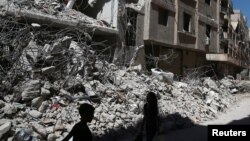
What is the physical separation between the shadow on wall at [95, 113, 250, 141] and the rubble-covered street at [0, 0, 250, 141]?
1.5 inches

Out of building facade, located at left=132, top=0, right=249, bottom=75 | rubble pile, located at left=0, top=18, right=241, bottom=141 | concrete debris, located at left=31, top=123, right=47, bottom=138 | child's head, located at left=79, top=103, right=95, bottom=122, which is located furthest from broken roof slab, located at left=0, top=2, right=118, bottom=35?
child's head, located at left=79, top=103, right=95, bottom=122

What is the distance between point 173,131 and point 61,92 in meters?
3.57

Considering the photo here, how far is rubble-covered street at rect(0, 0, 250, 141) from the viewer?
8867 millimetres

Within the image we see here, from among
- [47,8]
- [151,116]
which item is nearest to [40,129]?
[151,116]

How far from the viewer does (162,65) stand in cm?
2094

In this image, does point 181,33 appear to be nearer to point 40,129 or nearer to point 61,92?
point 61,92

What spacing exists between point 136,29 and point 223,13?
16.4m

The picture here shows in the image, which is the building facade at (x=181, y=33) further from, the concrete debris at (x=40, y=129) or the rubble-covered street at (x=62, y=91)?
the concrete debris at (x=40, y=129)

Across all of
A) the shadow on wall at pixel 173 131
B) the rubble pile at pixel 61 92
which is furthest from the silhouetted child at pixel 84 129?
the shadow on wall at pixel 173 131

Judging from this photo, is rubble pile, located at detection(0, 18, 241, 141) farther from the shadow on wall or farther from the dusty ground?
the dusty ground

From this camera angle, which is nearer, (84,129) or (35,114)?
(84,129)

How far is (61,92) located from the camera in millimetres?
10508

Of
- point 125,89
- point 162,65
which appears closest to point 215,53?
point 162,65

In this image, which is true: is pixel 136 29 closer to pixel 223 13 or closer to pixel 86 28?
pixel 86 28
